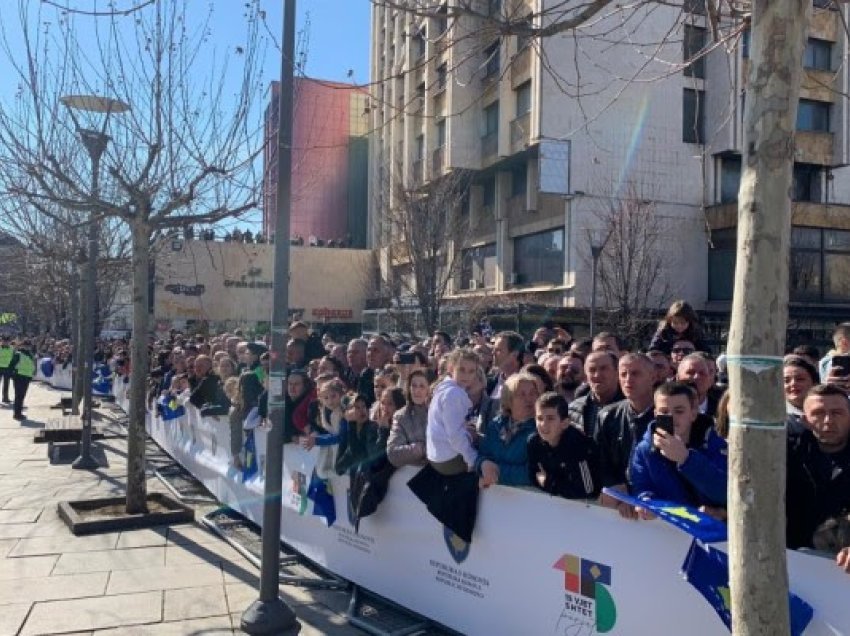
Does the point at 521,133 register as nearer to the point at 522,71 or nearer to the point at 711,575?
the point at 522,71

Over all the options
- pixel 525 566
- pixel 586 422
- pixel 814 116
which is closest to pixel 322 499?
pixel 525 566

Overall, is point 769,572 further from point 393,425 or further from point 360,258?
point 360,258

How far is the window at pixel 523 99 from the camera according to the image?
87.8 ft

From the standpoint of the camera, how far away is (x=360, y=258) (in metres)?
42.8

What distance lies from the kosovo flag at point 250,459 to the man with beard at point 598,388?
3.89 metres

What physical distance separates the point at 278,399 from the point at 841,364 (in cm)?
381

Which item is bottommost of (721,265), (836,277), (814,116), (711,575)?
(711,575)

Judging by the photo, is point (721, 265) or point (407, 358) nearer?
point (407, 358)

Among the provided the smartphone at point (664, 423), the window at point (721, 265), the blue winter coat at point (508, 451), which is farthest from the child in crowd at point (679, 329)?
the window at point (721, 265)

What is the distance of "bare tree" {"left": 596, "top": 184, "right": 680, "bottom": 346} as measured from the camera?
23.4 metres

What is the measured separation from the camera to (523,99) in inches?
1071

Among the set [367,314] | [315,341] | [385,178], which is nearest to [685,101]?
[385,178]

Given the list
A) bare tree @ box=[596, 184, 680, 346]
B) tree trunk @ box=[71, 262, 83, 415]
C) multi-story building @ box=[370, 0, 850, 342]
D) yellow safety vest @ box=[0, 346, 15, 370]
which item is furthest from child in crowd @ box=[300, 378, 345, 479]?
multi-story building @ box=[370, 0, 850, 342]

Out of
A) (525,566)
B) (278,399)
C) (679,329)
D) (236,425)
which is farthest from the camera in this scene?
(236,425)
